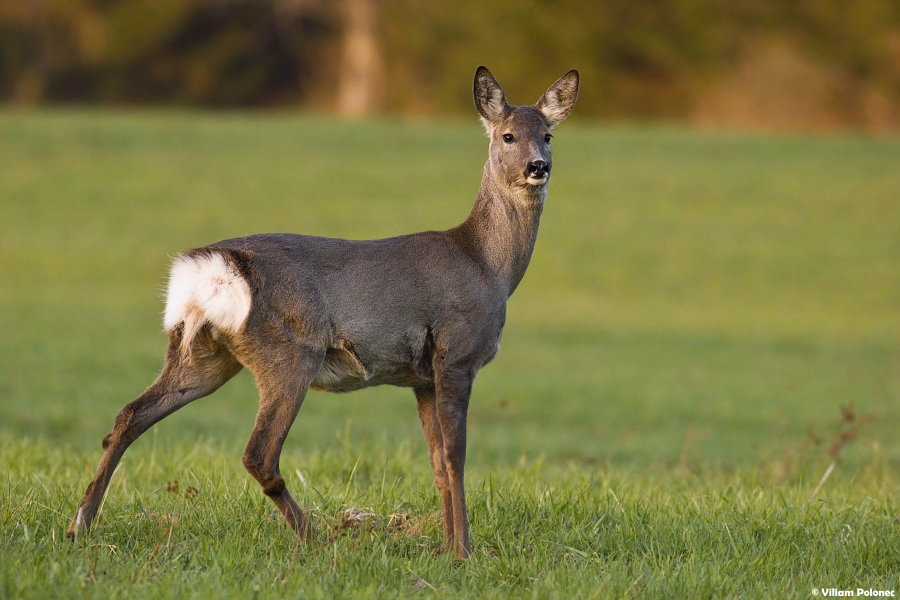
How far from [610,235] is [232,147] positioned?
1093 cm

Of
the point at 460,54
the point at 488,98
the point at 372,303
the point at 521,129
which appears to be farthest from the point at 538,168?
the point at 460,54

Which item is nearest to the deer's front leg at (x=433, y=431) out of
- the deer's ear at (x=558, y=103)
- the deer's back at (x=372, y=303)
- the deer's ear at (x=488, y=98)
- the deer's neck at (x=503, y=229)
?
the deer's back at (x=372, y=303)

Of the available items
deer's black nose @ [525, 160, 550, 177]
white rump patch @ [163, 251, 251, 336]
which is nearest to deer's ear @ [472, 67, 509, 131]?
deer's black nose @ [525, 160, 550, 177]

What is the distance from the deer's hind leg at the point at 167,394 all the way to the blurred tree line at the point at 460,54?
34334 millimetres

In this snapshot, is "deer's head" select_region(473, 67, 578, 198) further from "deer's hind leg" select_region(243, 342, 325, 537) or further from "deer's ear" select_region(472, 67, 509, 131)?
"deer's hind leg" select_region(243, 342, 325, 537)

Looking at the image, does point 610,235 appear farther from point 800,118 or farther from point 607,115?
point 800,118

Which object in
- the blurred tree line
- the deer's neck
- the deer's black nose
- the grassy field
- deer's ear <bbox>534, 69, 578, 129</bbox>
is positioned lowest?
the grassy field

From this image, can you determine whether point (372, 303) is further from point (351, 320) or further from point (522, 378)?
point (522, 378)

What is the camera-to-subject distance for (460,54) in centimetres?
4416

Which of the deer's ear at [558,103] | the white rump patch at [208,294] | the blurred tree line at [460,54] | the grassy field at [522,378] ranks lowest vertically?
the grassy field at [522,378]

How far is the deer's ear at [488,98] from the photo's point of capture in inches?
224

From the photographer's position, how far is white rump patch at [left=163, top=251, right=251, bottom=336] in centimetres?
480

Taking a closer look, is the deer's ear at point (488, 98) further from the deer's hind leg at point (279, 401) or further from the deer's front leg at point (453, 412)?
the deer's hind leg at point (279, 401)

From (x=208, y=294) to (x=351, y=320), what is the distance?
66 centimetres
